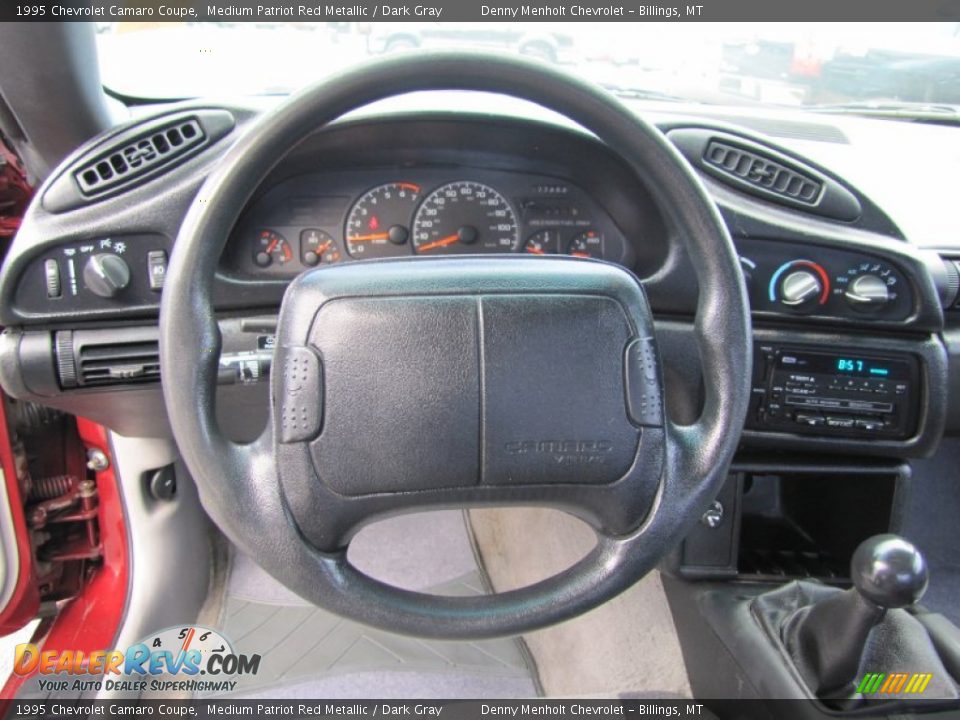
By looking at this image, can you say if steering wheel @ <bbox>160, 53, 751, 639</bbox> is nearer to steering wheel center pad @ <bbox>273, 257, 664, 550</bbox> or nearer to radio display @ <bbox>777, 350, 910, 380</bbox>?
steering wheel center pad @ <bbox>273, 257, 664, 550</bbox>

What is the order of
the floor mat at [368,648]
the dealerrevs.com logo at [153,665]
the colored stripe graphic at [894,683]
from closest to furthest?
the colored stripe graphic at [894,683]
the dealerrevs.com logo at [153,665]
the floor mat at [368,648]

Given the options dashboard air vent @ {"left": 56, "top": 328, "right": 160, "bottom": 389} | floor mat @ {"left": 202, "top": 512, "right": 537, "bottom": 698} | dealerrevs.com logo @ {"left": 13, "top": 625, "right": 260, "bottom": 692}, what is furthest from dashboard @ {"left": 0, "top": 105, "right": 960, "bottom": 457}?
floor mat @ {"left": 202, "top": 512, "right": 537, "bottom": 698}

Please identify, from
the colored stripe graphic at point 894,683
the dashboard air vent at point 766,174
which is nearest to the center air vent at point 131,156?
the dashboard air vent at point 766,174

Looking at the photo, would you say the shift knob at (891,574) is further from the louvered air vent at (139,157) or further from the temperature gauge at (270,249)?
the louvered air vent at (139,157)

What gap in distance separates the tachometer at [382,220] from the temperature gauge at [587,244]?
1.00ft

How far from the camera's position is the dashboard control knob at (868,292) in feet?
4.13

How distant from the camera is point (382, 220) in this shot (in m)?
1.30

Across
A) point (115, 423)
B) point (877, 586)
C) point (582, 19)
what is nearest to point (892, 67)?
point (582, 19)

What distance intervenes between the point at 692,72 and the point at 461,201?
2.43 feet

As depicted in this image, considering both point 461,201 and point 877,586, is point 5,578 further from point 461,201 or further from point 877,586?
point 877,586

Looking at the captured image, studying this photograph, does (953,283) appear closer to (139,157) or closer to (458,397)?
(458,397)

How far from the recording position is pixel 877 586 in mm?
914

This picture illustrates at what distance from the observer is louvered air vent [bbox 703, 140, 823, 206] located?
1.28 metres

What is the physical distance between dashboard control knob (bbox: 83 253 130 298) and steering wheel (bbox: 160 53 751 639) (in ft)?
1.48
